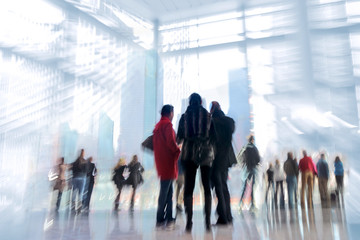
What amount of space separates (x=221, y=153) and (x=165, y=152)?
0.52 metres

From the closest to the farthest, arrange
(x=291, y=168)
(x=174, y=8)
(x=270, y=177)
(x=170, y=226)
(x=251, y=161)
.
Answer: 1. (x=170, y=226)
2. (x=251, y=161)
3. (x=291, y=168)
4. (x=270, y=177)
5. (x=174, y=8)

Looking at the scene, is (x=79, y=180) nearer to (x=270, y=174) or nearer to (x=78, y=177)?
(x=78, y=177)

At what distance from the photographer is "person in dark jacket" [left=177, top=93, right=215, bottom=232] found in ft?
7.80

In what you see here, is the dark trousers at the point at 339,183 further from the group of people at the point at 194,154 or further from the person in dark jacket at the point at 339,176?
the group of people at the point at 194,154

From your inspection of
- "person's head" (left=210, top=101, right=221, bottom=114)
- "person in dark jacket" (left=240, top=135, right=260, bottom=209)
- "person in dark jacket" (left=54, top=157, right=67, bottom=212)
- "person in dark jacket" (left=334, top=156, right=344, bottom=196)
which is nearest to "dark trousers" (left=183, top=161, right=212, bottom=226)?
"person's head" (left=210, top=101, right=221, bottom=114)

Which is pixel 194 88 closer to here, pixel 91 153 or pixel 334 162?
pixel 91 153

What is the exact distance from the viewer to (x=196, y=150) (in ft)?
7.82

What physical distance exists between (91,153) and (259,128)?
4720 mm

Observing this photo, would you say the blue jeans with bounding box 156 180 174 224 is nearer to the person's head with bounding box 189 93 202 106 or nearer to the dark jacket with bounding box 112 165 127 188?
the person's head with bounding box 189 93 202 106

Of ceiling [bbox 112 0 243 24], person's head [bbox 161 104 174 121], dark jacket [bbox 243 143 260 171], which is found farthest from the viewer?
ceiling [bbox 112 0 243 24]

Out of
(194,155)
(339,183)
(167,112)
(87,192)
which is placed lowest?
(87,192)

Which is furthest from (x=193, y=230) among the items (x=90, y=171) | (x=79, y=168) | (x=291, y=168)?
(x=291, y=168)

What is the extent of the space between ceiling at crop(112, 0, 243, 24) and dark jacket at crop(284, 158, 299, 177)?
249 inches

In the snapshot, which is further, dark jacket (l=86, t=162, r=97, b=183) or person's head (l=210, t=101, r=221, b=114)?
dark jacket (l=86, t=162, r=97, b=183)
